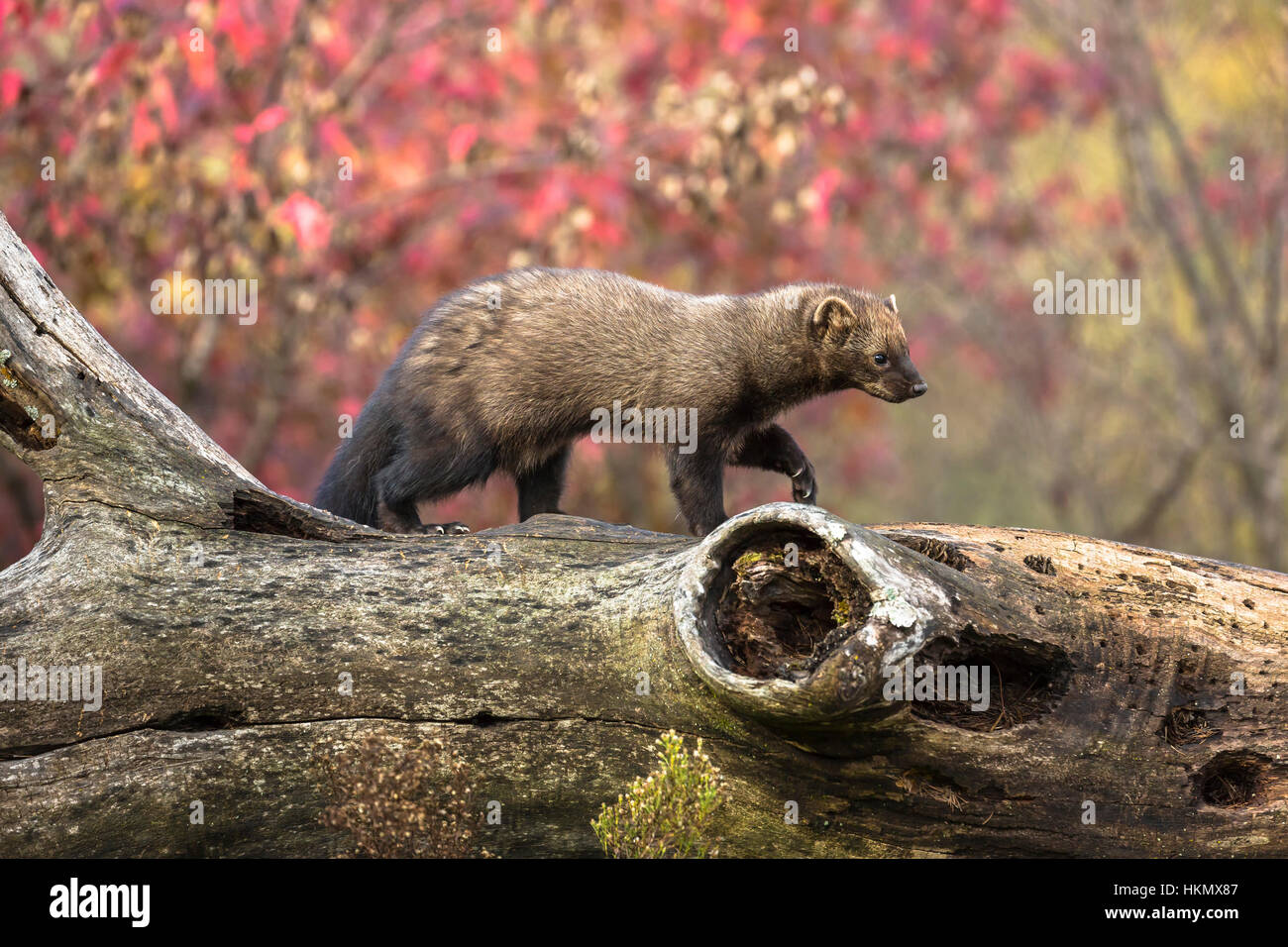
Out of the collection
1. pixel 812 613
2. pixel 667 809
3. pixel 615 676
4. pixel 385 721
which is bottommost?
pixel 667 809

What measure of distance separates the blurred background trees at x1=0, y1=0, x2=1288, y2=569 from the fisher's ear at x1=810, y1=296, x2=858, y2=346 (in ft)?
7.44

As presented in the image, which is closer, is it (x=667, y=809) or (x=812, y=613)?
(x=667, y=809)

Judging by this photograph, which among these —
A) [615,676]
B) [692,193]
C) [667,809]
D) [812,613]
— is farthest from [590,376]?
[692,193]

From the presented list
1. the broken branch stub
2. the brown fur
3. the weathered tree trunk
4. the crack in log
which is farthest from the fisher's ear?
the crack in log

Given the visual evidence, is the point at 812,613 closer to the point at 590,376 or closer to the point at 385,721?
the point at 385,721

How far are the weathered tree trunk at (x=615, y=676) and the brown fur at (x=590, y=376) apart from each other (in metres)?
1.24

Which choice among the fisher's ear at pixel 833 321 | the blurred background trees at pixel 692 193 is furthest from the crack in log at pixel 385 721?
the blurred background trees at pixel 692 193

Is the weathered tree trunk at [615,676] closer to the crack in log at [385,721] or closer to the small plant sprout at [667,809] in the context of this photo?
the crack in log at [385,721]

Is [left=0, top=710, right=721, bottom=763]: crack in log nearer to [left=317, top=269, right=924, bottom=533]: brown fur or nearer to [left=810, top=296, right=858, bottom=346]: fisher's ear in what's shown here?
[left=317, top=269, right=924, bottom=533]: brown fur

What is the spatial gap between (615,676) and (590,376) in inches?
78.7

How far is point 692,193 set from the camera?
880 cm

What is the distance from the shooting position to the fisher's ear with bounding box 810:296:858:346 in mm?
6371

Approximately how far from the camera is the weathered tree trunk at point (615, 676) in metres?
4.36

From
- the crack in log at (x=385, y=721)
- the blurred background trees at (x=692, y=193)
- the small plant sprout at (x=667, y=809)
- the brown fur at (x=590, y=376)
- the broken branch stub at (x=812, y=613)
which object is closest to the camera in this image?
the broken branch stub at (x=812, y=613)
